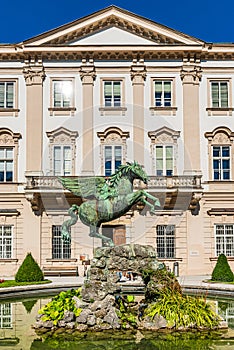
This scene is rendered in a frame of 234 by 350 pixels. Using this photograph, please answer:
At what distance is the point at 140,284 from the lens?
69.3ft

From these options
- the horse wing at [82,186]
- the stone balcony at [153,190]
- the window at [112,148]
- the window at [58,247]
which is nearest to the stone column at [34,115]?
the stone balcony at [153,190]

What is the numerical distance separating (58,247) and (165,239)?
20.8ft

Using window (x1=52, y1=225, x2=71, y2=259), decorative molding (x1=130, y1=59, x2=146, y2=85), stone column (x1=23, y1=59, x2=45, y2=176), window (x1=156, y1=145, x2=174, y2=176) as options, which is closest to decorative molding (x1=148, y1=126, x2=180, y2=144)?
window (x1=156, y1=145, x2=174, y2=176)

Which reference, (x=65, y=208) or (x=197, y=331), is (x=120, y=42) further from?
(x=197, y=331)

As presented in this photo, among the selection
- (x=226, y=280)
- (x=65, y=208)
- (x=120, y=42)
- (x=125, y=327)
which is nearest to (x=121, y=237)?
(x=65, y=208)

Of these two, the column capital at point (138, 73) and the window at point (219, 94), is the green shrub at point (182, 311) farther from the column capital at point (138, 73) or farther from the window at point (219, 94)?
the window at point (219, 94)

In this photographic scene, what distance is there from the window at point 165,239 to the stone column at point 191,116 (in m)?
3.59

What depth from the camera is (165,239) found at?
101 feet

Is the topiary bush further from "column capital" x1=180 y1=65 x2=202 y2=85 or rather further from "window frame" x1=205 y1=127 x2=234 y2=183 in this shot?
"column capital" x1=180 y1=65 x2=202 y2=85

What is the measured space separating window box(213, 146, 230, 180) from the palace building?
6 cm

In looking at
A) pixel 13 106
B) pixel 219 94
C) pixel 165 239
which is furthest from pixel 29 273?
pixel 219 94

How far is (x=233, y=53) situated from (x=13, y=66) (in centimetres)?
1344

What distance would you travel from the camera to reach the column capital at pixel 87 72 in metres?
31.6

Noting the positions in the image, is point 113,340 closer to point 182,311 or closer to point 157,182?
point 182,311
